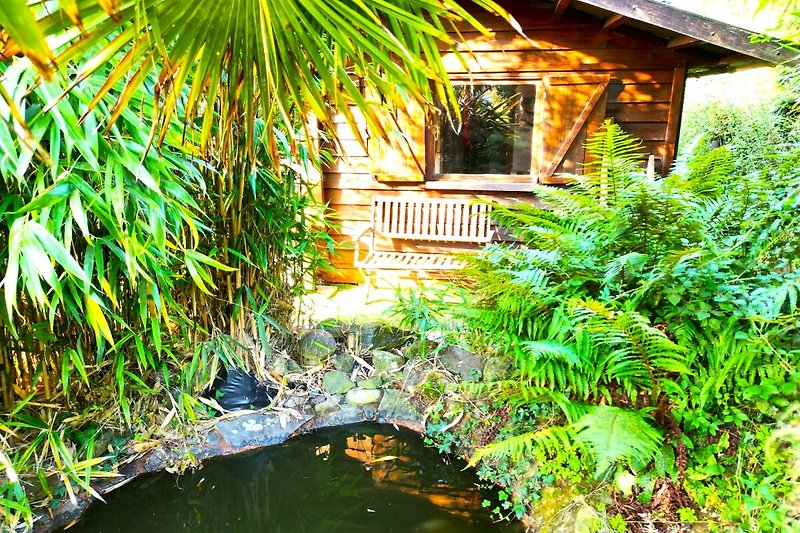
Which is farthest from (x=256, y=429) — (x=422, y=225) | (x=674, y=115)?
(x=674, y=115)

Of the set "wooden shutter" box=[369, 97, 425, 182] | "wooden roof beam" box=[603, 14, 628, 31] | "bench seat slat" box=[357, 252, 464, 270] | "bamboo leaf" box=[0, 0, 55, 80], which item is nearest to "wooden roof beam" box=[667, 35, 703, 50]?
"wooden roof beam" box=[603, 14, 628, 31]

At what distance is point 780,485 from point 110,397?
2295 millimetres

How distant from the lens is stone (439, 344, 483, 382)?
2153 millimetres

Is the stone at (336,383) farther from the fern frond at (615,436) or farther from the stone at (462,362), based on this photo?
the fern frond at (615,436)

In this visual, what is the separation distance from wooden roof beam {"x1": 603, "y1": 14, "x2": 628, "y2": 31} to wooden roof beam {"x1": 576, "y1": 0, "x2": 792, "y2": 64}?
0.53 ft

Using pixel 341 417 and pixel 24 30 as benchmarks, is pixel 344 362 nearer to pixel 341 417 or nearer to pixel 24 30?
pixel 341 417

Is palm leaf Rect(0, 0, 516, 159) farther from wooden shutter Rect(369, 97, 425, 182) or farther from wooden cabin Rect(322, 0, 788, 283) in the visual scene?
Result: wooden shutter Rect(369, 97, 425, 182)

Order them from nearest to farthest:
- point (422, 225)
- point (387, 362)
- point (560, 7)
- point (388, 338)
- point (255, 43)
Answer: point (255, 43), point (387, 362), point (388, 338), point (560, 7), point (422, 225)

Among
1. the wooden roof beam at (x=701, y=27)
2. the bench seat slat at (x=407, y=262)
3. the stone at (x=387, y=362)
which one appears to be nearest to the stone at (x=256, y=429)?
the stone at (x=387, y=362)

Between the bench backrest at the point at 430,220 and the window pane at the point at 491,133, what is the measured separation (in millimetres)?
368

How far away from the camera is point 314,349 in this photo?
8.21 feet

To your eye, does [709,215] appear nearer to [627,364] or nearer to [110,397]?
[627,364]

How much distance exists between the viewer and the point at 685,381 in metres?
1.33

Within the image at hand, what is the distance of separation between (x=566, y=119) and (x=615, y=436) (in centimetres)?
293
